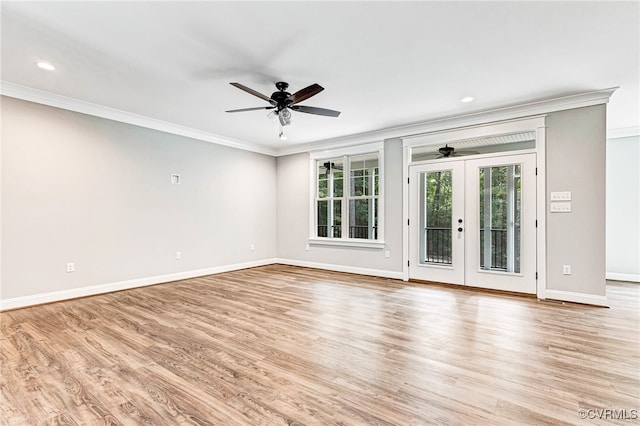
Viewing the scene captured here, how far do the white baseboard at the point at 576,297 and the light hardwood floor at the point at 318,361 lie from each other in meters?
0.16

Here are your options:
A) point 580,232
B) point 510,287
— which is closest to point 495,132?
point 580,232

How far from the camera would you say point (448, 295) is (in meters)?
4.45

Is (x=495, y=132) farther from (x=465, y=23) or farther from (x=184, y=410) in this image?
(x=184, y=410)

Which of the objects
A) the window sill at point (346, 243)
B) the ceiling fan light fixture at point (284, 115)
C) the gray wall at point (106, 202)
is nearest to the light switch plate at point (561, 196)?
the window sill at point (346, 243)

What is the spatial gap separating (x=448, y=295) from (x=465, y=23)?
3408mm

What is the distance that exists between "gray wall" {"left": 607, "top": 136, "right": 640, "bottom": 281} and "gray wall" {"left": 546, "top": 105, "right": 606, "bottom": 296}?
8.33 feet

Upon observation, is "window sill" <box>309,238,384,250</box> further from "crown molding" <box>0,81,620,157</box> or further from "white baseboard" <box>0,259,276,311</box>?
"crown molding" <box>0,81,620,157</box>

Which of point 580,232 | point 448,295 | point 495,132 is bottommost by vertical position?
point 448,295

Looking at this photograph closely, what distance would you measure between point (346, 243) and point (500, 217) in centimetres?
277

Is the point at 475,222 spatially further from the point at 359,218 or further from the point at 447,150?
the point at 359,218

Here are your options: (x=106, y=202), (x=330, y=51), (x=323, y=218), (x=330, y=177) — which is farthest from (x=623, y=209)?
(x=106, y=202)

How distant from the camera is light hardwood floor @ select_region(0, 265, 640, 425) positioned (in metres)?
1.81

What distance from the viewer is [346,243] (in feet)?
20.6

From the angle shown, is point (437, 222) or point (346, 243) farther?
A: point (346, 243)
